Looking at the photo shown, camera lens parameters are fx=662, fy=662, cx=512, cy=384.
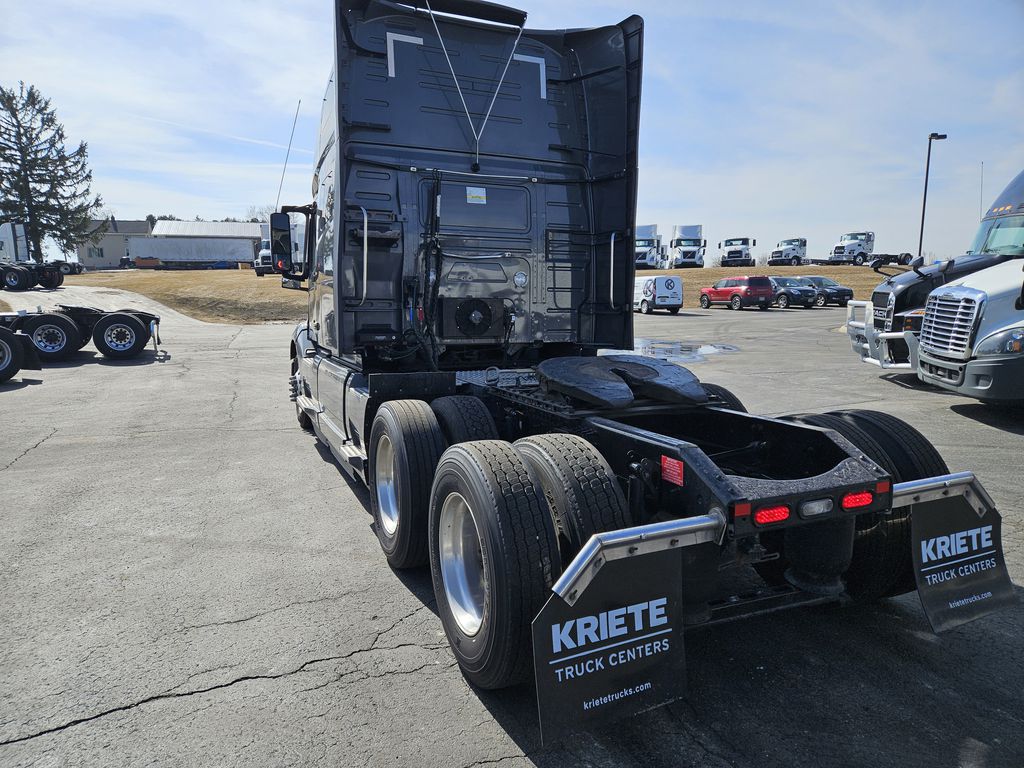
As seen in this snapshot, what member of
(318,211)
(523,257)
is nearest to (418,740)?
(523,257)

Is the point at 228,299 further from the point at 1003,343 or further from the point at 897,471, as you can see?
the point at 897,471

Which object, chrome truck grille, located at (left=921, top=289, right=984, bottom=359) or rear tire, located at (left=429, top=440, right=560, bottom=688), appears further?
chrome truck grille, located at (left=921, top=289, right=984, bottom=359)

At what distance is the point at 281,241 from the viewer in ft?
23.2

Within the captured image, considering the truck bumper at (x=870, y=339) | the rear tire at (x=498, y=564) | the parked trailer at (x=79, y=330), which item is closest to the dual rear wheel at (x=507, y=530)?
the rear tire at (x=498, y=564)

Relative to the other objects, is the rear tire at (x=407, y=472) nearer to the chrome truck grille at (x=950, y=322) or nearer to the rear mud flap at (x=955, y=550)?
the rear mud flap at (x=955, y=550)

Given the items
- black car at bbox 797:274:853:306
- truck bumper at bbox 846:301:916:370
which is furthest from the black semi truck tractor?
black car at bbox 797:274:853:306

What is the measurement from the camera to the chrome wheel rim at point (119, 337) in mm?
15375

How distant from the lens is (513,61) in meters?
5.72

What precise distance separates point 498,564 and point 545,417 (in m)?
1.44

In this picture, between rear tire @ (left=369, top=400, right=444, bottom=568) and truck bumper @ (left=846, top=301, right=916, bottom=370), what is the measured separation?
8.38 m

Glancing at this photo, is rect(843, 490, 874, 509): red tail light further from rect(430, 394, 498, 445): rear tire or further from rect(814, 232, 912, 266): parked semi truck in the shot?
rect(814, 232, 912, 266): parked semi truck

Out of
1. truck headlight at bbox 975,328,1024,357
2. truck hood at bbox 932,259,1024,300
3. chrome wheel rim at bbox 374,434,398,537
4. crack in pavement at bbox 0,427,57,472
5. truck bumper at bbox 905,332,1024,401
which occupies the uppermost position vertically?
truck hood at bbox 932,259,1024,300

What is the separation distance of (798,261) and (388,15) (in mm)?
57147

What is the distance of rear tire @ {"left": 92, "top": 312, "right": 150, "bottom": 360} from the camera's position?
15320 mm
